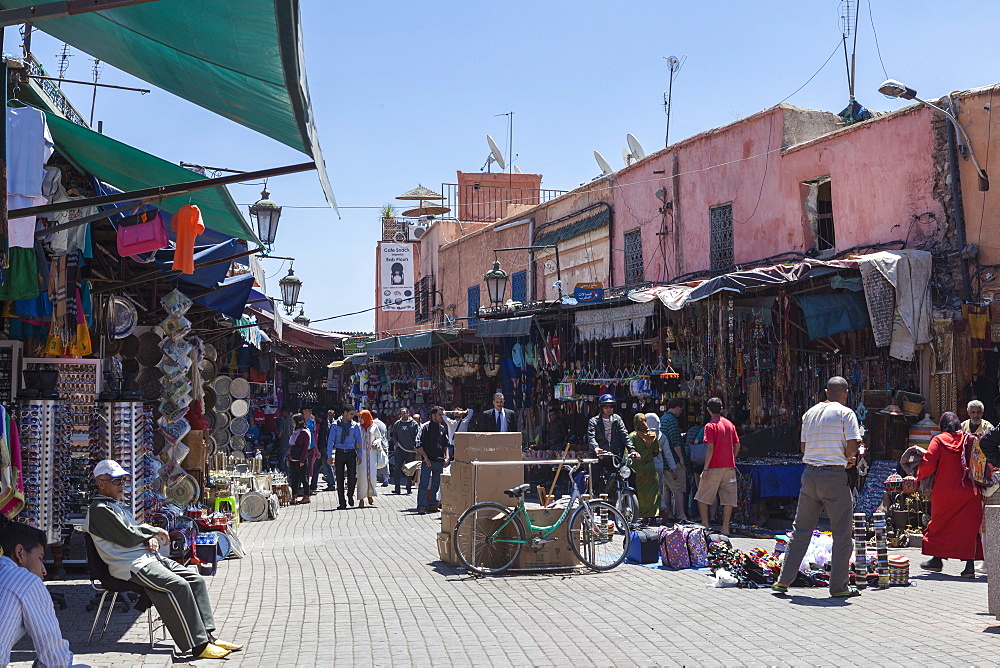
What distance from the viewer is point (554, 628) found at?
24.4 feet

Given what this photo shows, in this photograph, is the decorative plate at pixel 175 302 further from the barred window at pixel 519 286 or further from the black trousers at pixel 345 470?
the barred window at pixel 519 286

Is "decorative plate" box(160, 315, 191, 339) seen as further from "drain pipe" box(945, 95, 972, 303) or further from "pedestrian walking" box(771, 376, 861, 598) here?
"drain pipe" box(945, 95, 972, 303)

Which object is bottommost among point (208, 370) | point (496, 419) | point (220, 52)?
point (496, 419)

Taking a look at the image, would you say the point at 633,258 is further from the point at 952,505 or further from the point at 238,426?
the point at 952,505

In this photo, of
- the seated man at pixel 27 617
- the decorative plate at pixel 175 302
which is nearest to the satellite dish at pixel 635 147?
the decorative plate at pixel 175 302

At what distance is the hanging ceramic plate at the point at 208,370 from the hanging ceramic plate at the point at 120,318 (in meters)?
3.61

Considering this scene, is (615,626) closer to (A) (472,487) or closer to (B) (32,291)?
(A) (472,487)

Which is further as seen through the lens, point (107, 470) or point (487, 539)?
point (487, 539)

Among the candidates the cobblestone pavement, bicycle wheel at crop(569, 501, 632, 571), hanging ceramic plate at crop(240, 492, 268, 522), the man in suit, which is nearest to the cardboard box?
bicycle wheel at crop(569, 501, 632, 571)

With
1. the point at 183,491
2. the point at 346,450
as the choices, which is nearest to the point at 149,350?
the point at 183,491

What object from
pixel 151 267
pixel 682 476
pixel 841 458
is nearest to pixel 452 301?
pixel 682 476

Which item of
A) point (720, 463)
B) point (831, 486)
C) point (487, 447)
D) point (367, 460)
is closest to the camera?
point (831, 486)

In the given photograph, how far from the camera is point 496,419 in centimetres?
1549

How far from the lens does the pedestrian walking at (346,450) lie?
55.1 ft
